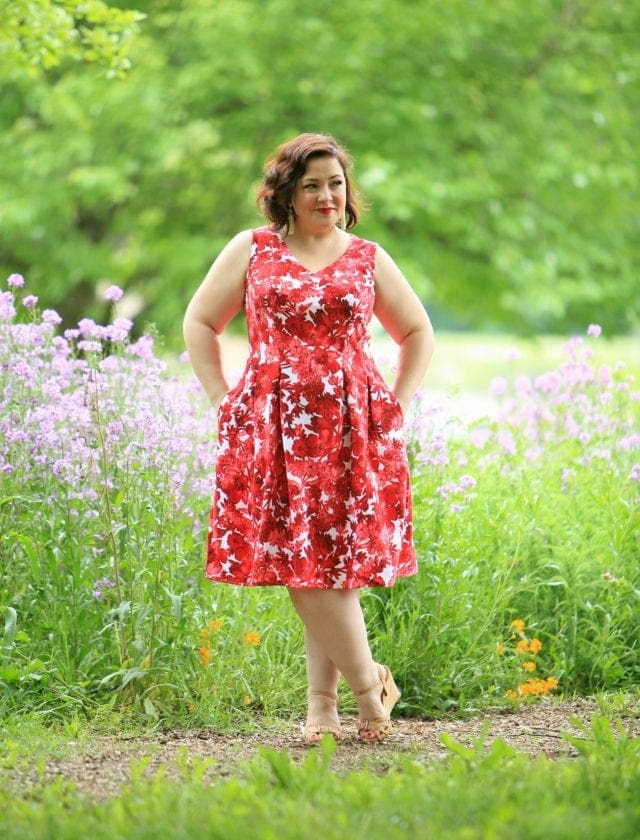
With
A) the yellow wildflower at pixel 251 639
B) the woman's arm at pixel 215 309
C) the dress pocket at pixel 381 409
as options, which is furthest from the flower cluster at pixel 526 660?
the woman's arm at pixel 215 309

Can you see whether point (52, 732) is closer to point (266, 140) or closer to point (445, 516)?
point (445, 516)

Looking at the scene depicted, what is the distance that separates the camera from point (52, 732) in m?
4.00

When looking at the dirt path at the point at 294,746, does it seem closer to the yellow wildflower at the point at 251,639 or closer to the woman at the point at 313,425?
the woman at the point at 313,425

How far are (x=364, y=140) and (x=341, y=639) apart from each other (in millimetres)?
8217

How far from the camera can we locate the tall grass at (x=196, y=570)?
4266 millimetres

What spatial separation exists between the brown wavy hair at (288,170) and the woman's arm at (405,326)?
0.31 meters

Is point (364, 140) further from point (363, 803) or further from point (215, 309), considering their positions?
point (363, 803)

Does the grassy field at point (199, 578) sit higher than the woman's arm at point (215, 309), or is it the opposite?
the woman's arm at point (215, 309)

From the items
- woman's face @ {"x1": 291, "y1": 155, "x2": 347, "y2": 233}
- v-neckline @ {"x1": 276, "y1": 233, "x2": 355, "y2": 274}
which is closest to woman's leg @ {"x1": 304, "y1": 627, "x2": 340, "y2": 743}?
v-neckline @ {"x1": 276, "y1": 233, "x2": 355, "y2": 274}

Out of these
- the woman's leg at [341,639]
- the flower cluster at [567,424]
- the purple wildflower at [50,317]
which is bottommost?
the woman's leg at [341,639]

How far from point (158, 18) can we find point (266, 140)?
1.43 meters

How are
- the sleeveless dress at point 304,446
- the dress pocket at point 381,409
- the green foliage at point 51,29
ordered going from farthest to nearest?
the green foliage at point 51,29, the dress pocket at point 381,409, the sleeveless dress at point 304,446

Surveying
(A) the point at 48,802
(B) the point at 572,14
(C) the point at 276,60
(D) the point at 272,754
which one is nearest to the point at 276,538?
(D) the point at 272,754

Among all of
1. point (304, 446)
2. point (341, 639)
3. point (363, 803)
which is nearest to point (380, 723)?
point (341, 639)
